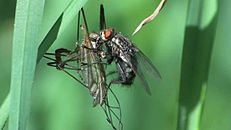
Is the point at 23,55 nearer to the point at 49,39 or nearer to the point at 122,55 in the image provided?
the point at 49,39

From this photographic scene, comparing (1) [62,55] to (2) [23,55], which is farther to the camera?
(1) [62,55]

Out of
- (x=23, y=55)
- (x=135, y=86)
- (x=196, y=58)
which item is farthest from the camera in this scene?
(x=135, y=86)

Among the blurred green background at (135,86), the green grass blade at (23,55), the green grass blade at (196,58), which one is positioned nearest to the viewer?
the green grass blade at (23,55)

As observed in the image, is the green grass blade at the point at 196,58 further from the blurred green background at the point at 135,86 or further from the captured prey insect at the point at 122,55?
the blurred green background at the point at 135,86

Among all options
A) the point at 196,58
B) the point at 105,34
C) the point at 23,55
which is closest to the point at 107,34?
the point at 105,34

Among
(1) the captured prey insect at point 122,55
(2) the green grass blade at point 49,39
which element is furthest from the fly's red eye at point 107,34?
(2) the green grass blade at point 49,39

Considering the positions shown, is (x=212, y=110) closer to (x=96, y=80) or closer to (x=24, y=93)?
(x=96, y=80)

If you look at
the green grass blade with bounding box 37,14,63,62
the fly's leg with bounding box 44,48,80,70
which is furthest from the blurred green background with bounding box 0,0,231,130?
the green grass blade with bounding box 37,14,63,62
